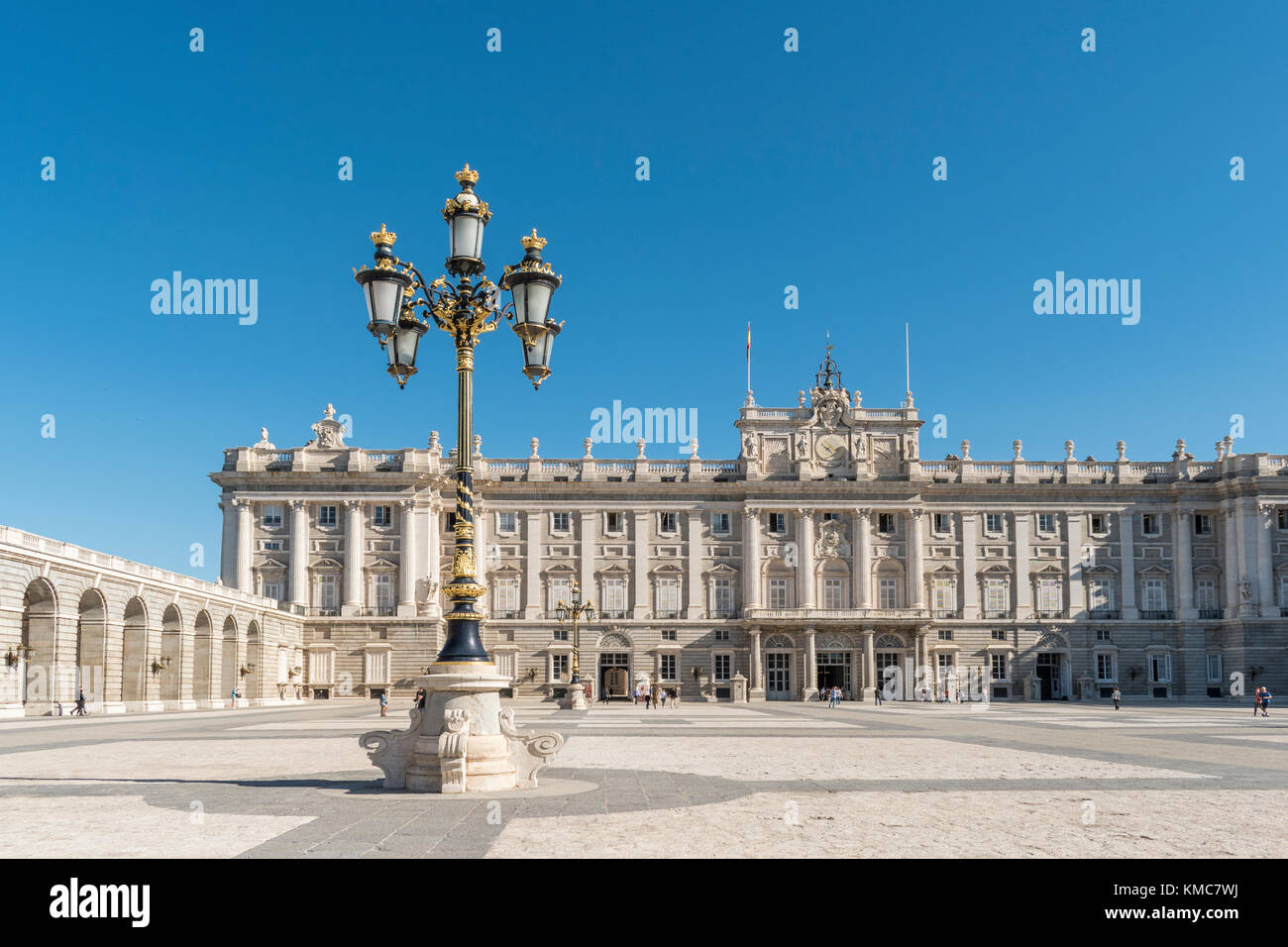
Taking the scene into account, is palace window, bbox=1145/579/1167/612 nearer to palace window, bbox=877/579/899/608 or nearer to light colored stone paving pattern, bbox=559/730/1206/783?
palace window, bbox=877/579/899/608

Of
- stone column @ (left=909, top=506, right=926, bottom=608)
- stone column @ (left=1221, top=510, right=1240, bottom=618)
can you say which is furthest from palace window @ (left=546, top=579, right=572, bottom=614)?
stone column @ (left=1221, top=510, right=1240, bottom=618)

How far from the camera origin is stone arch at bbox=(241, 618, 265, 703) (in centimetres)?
6312

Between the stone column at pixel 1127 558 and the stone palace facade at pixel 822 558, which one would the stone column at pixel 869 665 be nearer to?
the stone palace facade at pixel 822 558

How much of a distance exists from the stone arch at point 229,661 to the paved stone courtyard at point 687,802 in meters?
35.9

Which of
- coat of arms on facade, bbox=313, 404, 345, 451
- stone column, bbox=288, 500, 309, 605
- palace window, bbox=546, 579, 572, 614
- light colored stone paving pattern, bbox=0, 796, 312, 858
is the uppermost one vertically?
coat of arms on facade, bbox=313, 404, 345, 451

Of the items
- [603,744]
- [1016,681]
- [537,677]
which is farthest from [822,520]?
[603,744]

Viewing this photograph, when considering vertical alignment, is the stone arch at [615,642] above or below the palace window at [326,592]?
below

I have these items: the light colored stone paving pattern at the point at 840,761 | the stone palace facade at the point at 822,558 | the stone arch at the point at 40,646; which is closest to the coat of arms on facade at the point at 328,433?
the stone palace facade at the point at 822,558

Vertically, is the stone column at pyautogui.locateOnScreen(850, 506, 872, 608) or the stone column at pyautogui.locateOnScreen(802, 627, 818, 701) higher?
the stone column at pyautogui.locateOnScreen(850, 506, 872, 608)

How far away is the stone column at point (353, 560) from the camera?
71500mm

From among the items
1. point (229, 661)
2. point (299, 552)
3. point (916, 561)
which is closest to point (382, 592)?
point (299, 552)

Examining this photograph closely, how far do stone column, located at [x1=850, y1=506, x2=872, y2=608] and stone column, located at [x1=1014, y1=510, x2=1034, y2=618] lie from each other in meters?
9.93
